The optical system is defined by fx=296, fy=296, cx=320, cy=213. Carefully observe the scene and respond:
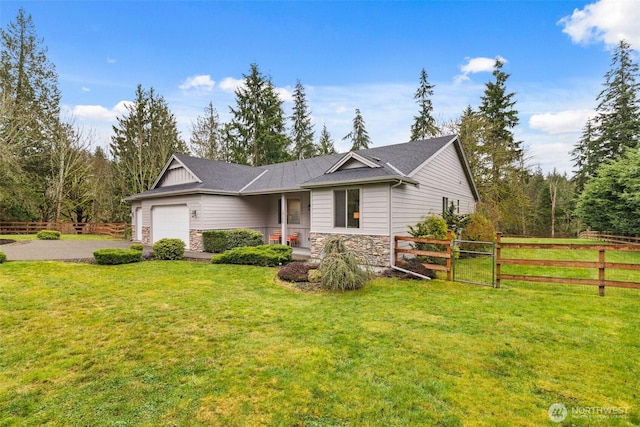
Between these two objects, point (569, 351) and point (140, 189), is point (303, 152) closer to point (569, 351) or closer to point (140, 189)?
point (140, 189)

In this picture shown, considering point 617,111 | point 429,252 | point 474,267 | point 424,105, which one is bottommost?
point 474,267

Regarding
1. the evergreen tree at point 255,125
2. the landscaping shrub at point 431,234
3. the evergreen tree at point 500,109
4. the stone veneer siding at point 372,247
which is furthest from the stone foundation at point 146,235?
the evergreen tree at point 500,109

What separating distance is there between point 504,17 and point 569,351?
13.1 meters

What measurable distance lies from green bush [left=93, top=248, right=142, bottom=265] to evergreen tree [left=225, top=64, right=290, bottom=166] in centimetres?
1811

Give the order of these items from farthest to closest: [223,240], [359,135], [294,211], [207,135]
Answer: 1. [359,135]
2. [207,135]
3. [294,211]
4. [223,240]

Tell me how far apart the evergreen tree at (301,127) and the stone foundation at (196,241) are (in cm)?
1890

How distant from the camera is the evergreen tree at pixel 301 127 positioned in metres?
31.2

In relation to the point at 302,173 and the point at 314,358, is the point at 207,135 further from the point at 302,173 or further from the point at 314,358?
the point at 314,358

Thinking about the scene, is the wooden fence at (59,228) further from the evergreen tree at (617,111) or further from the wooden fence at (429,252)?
the evergreen tree at (617,111)

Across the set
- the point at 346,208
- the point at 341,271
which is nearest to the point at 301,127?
the point at 346,208

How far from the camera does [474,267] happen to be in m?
10.1

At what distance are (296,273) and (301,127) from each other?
25.5 m

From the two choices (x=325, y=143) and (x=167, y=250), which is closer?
(x=167, y=250)

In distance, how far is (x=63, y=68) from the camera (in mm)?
25250
